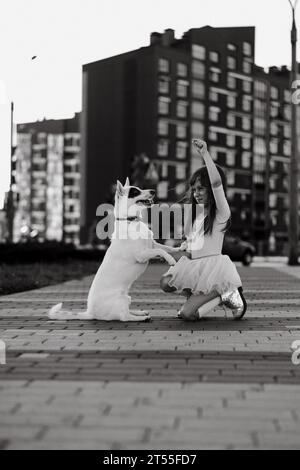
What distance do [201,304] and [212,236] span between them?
0.73 meters

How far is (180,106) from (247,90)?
12.3 metres

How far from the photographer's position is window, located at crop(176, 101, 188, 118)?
318ft

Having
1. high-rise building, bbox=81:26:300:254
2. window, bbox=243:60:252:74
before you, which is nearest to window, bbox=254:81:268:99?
high-rise building, bbox=81:26:300:254

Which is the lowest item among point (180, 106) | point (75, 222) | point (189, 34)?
point (75, 222)

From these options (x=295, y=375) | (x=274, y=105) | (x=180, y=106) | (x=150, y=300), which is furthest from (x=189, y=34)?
(x=295, y=375)

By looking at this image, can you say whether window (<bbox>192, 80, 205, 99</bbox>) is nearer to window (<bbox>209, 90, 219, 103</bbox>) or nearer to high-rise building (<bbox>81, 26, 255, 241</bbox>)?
high-rise building (<bbox>81, 26, 255, 241</bbox>)

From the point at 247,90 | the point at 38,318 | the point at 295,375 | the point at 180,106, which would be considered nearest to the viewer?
the point at 295,375

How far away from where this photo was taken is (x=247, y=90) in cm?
10462

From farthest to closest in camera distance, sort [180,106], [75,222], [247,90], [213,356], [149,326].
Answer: [75,222]
[247,90]
[180,106]
[149,326]
[213,356]

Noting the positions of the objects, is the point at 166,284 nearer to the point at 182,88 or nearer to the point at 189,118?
the point at 182,88

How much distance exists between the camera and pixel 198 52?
9875 cm

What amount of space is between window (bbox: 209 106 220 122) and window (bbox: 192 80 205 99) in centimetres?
215
